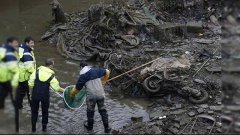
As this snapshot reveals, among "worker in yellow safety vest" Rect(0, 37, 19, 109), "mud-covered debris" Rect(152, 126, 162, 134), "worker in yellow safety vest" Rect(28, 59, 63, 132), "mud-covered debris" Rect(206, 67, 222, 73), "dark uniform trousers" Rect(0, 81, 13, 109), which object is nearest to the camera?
"worker in yellow safety vest" Rect(0, 37, 19, 109)

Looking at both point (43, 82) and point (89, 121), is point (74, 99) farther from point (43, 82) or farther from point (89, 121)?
point (43, 82)

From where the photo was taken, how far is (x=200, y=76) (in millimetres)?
14875

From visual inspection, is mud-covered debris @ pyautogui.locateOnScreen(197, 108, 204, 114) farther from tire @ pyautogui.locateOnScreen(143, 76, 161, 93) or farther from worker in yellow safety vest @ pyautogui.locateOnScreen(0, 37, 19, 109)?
worker in yellow safety vest @ pyautogui.locateOnScreen(0, 37, 19, 109)

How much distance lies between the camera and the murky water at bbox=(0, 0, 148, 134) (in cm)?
1250

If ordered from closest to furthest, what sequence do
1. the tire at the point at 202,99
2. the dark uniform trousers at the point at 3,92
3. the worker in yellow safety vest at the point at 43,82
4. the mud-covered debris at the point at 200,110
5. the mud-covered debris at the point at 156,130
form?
the dark uniform trousers at the point at 3,92, the worker in yellow safety vest at the point at 43,82, the mud-covered debris at the point at 156,130, the mud-covered debris at the point at 200,110, the tire at the point at 202,99

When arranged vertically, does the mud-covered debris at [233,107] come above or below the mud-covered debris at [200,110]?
above

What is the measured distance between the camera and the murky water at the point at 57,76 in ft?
41.0

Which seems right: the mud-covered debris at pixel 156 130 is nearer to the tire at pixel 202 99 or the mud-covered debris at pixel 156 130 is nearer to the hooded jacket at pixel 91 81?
the hooded jacket at pixel 91 81

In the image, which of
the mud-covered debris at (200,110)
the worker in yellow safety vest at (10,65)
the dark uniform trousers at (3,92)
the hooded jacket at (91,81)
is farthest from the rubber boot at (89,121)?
the mud-covered debris at (200,110)

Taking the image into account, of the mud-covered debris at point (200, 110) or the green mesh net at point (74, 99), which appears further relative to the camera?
the mud-covered debris at point (200, 110)

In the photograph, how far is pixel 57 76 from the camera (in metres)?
16.3

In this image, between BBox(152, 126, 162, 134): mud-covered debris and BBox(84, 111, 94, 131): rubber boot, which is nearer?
BBox(152, 126, 162, 134): mud-covered debris

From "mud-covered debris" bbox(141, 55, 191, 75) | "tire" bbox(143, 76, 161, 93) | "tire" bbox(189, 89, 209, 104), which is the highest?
"mud-covered debris" bbox(141, 55, 191, 75)

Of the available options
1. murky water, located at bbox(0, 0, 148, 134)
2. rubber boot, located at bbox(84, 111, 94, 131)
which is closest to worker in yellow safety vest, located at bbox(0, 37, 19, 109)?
murky water, located at bbox(0, 0, 148, 134)
